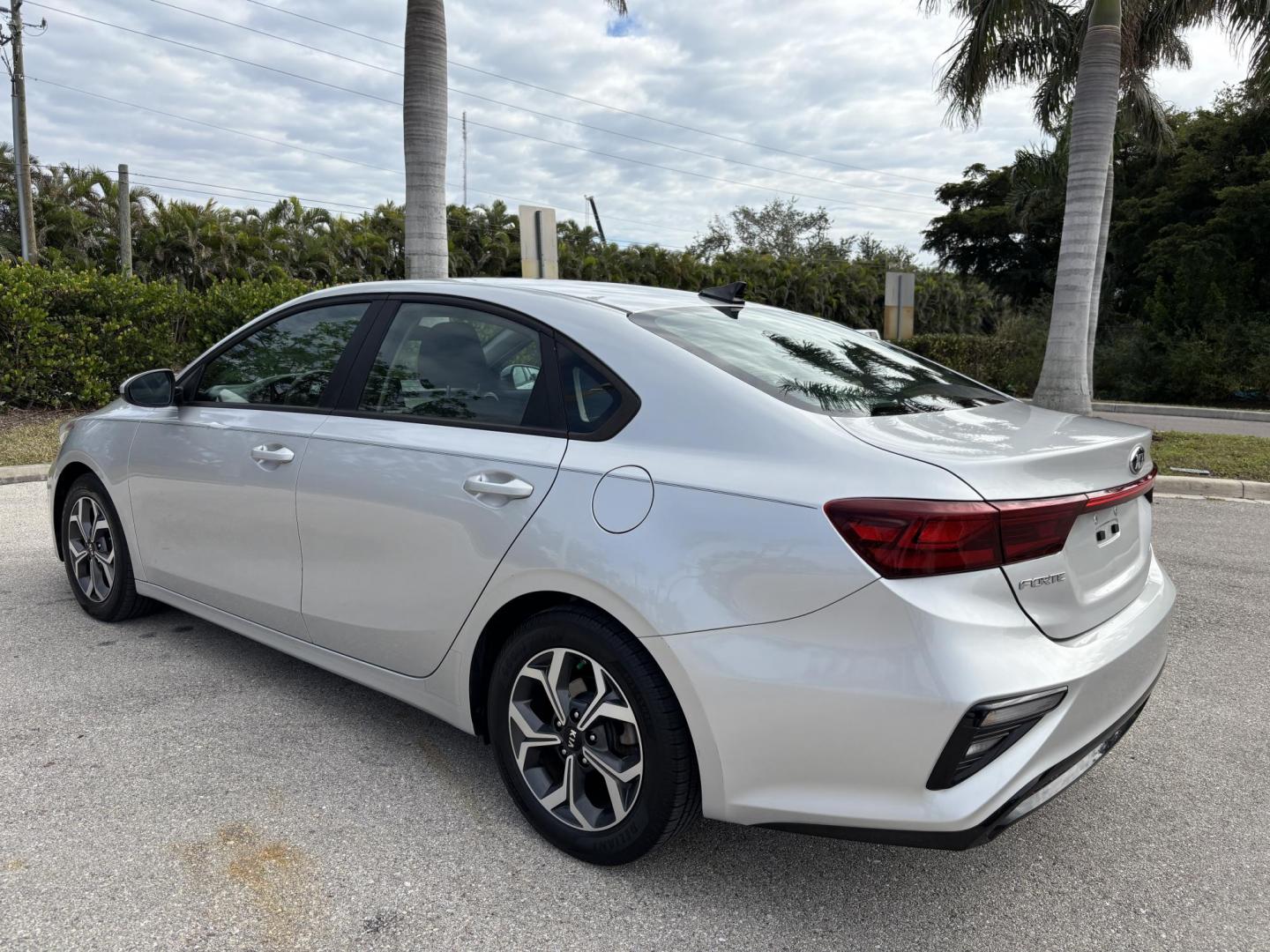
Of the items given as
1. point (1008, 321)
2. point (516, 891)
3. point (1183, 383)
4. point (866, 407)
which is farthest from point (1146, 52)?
point (516, 891)

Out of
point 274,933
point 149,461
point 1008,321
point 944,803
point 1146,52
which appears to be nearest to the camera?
point 944,803

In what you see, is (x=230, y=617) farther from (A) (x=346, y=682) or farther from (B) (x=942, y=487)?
(B) (x=942, y=487)

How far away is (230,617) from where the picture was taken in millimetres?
3596

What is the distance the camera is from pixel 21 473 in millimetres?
8766

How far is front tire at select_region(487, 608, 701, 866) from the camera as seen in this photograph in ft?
7.44

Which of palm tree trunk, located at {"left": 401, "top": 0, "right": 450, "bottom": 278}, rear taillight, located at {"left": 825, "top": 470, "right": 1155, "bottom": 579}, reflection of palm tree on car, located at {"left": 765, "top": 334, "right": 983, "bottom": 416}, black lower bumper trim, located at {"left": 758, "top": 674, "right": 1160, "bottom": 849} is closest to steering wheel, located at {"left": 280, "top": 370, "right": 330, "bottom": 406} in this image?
reflection of palm tree on car, located at {"left": 765, "top": 334, "right": 983, "bottom": 416}

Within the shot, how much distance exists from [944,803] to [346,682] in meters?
2.57

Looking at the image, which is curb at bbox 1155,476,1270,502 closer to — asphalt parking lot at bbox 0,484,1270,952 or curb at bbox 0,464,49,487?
asphalt parking lot at bbox 0,484,1270,952

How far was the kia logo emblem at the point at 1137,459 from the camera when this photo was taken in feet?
8.24

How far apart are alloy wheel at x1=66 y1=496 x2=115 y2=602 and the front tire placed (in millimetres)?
2555

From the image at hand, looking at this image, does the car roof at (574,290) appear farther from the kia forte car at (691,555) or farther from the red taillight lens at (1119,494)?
the red taillight lens at (1119,494)

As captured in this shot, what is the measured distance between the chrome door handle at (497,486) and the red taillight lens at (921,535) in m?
0.93


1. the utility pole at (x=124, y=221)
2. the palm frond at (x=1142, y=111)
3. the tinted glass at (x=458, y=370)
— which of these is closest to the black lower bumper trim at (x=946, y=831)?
the tinted glass at (x=458, y=370)

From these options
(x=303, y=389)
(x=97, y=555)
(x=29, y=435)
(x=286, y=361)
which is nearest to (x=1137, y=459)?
(x=303, y=389)
